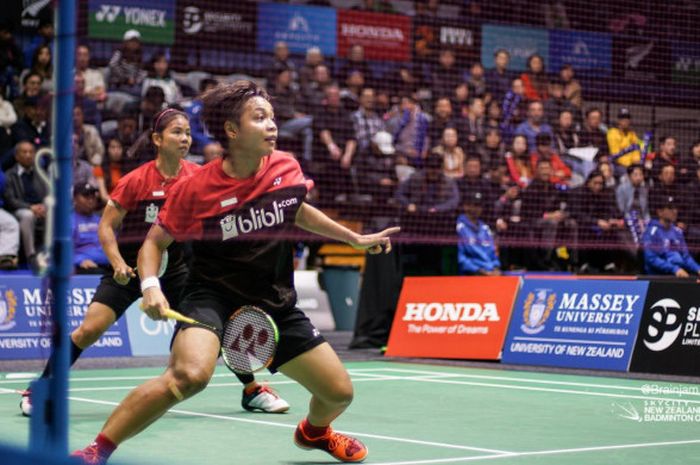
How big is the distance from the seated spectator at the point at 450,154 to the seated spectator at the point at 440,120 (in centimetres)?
58

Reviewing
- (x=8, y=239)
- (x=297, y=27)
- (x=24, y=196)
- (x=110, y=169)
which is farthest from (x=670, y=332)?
(x=297, y=27)

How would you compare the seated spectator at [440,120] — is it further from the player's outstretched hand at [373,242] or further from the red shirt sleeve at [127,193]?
the player's outstretched hand at [373,242]

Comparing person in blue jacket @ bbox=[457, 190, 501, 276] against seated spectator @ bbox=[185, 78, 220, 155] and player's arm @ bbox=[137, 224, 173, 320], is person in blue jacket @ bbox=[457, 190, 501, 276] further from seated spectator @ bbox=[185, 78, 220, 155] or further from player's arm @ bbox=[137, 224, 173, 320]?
player's arm @ bbox=[137, 224, 173, 320]

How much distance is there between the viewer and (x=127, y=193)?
853 cm

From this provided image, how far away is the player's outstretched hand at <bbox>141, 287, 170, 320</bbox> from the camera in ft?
18.2

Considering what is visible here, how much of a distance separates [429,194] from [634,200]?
295 centimetres

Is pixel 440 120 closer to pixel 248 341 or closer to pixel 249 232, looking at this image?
pixel 249 232

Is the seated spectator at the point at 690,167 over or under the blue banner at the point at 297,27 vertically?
under

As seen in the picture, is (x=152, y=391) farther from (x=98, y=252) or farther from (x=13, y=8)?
(x=13, y=8)

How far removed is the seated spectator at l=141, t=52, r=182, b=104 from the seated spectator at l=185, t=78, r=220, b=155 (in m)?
0.23

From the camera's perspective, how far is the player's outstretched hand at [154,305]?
5.54 metres

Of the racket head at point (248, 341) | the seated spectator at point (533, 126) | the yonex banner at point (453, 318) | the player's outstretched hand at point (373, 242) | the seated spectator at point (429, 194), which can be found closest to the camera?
A: the racket head at point (248, 341)

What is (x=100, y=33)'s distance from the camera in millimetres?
16719

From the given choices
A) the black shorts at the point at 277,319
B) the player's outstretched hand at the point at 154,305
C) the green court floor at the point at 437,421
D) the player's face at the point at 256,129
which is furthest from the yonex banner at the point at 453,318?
the player's outstretched hand at the point at 154,305
